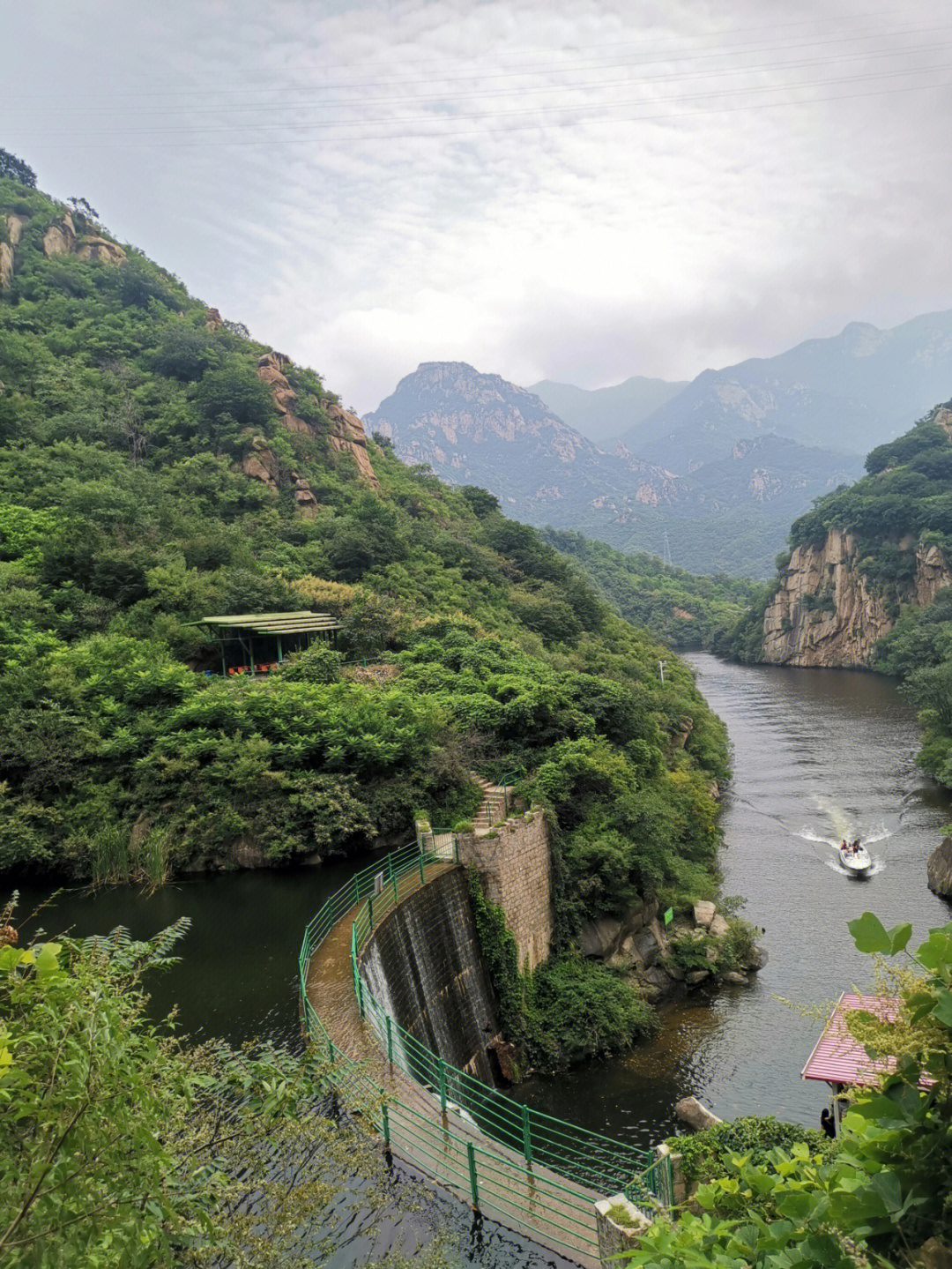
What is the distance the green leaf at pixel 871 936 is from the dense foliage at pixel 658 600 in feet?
258

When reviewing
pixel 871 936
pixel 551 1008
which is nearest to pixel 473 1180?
pixel 871 936

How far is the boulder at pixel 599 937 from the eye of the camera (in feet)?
54.3

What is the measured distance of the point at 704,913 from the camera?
18609 mm

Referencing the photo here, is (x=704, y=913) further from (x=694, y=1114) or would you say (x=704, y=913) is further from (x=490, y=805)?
(x=694, y=1114)

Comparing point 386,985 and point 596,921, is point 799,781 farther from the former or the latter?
point 386,985

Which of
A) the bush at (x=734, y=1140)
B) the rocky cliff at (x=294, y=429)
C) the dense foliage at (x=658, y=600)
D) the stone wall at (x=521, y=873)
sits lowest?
the bush at (x=734, y=1140)

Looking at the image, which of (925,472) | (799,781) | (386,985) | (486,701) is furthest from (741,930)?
(925,472)

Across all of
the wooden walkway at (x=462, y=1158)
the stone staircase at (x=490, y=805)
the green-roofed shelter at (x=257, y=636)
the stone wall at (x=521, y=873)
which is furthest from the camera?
the green-roofed shelter at (x=257, y=636)

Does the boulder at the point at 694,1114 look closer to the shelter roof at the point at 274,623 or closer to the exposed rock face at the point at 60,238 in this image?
the shelter roof at the point at 274,623

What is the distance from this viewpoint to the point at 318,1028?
8867 mm

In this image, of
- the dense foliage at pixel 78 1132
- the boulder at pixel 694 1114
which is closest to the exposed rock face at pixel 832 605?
the boulder at pixel 694 1114

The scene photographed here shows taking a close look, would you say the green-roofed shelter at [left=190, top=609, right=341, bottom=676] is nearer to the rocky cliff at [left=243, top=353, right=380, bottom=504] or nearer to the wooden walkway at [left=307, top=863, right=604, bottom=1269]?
the rocky cliff at [left=243, top=353, right=380, bottom=504]

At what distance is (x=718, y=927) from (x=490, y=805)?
644 centimetres

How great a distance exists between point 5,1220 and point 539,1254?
5.15 meters
